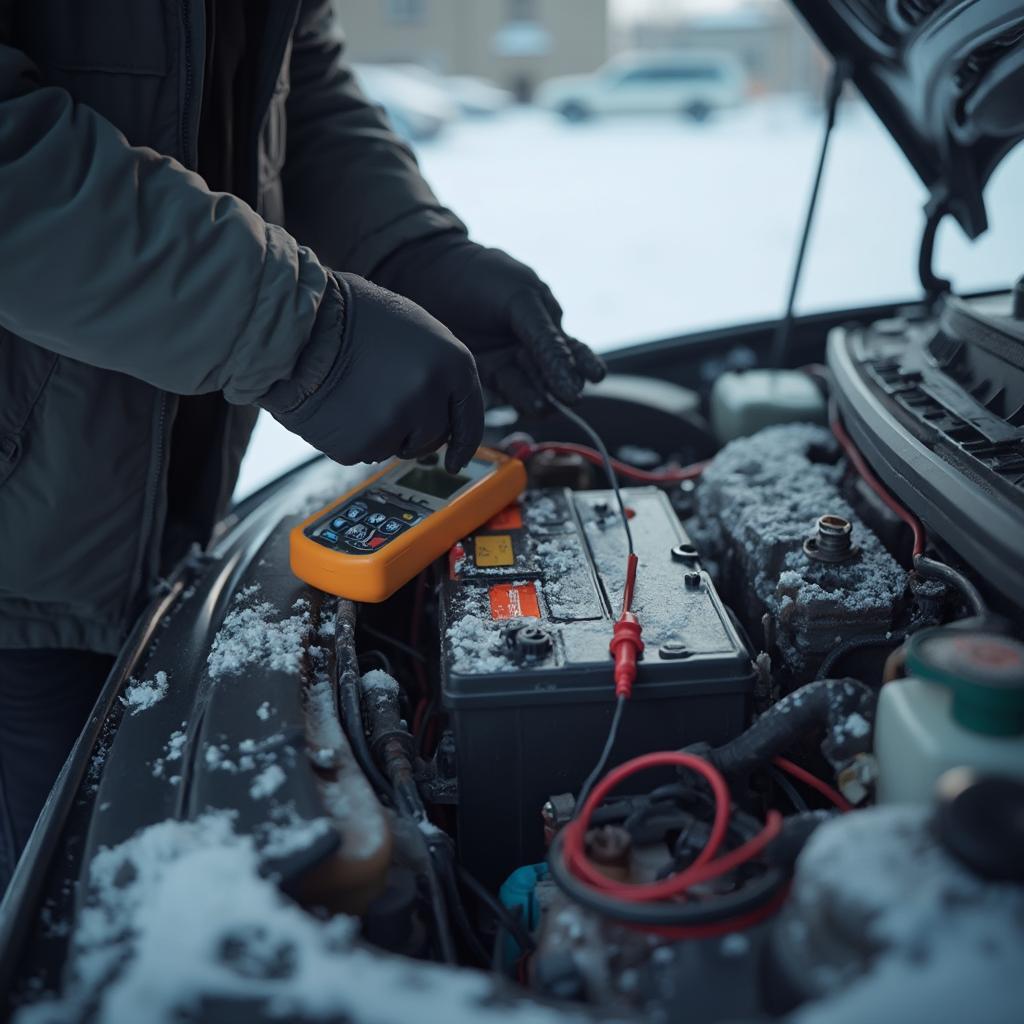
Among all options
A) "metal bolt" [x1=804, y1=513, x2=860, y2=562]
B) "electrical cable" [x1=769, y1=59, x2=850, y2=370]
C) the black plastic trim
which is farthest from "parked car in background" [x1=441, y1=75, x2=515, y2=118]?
"metal bolt" [x1=804, y1=513, x2=860, y2=562]

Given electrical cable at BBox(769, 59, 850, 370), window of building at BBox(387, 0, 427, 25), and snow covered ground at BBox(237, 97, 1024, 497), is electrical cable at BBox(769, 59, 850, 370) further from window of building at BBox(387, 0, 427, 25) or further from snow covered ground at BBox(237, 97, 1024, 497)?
window of building at BBox(387, 0, 427, 25)

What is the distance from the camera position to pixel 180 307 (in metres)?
0.83

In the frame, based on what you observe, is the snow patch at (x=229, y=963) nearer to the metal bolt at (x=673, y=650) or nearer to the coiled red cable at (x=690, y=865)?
the coiled red cable at (x=690, y=865)

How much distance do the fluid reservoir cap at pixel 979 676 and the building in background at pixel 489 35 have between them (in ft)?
57.8

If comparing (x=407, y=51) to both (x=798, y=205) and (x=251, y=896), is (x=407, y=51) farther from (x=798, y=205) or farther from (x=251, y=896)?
(x=251, y=896)

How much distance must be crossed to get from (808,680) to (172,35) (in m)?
0.94

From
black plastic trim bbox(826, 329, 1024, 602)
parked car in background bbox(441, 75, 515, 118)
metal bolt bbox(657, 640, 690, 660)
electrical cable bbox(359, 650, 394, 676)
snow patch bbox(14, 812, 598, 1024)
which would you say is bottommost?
parked car in background bbox(441, 75, 515, 118)

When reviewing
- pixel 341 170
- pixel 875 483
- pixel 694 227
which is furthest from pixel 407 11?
pixel 875 483

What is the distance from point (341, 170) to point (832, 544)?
2.94 ft

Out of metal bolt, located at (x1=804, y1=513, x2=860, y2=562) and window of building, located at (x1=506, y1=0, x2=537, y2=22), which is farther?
window of building, located at (x1=506, y1=0, x2=537, y2=22)

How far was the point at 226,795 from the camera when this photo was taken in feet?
2.46

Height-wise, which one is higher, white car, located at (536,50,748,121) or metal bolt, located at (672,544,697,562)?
metal bolt, located at (672,544,697,562)

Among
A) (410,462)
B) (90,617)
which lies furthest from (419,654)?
(90,617)

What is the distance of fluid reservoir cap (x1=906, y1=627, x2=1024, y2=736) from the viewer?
606mm
